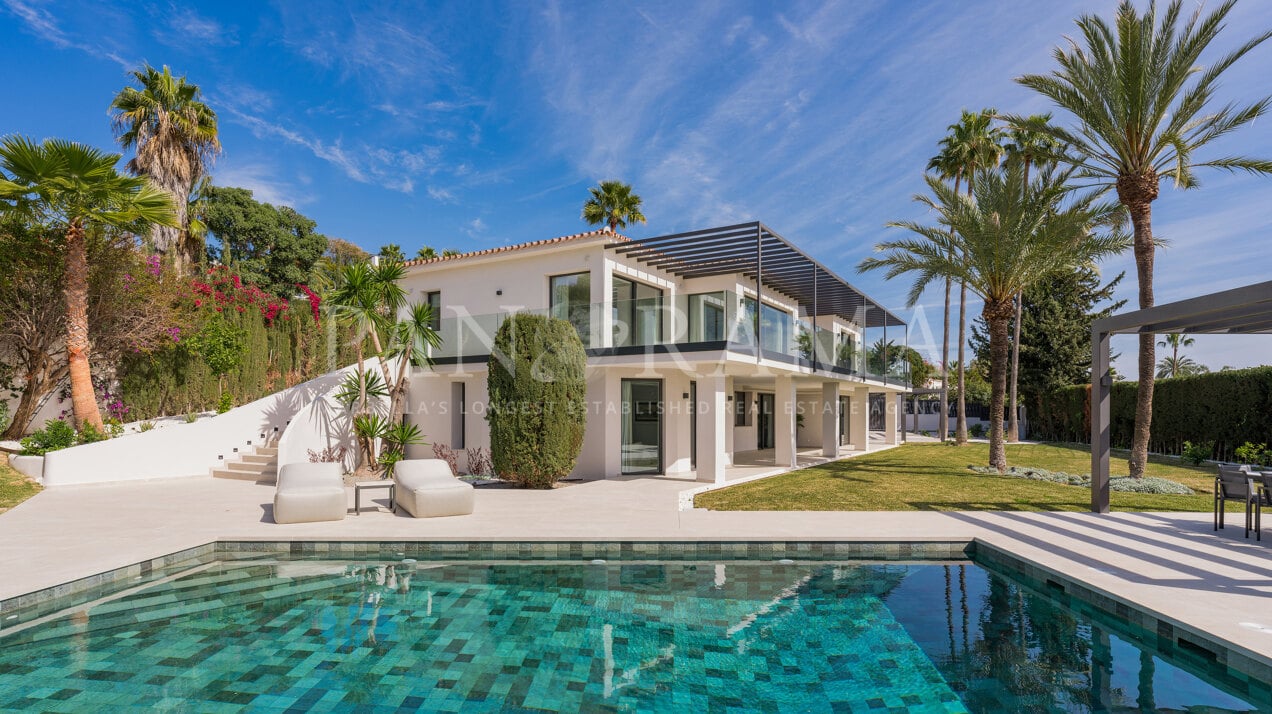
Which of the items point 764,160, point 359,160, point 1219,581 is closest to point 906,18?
point 764,160

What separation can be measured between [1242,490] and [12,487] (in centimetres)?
2061

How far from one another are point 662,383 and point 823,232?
13975 millimetres

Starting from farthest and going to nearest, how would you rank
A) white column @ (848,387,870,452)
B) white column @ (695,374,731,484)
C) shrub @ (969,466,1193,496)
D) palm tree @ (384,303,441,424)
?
Result: white column @ (848,387,870,452), palm tree @ (384,303,441,424), white column @ (695,374,731,484), shrub @ (969,466,1193,496)

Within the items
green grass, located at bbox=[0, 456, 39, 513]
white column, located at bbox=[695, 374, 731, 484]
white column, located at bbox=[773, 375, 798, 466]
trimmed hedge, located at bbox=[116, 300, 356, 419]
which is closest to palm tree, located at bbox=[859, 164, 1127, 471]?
white column, located at bbox=[773, 375, 798, 466]

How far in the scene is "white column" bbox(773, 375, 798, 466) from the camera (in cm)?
1719

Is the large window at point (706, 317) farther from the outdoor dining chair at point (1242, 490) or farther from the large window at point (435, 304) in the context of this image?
the outdoor dining chair at point (1242, 490)

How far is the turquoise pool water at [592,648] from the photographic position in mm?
4469

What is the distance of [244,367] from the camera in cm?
1861

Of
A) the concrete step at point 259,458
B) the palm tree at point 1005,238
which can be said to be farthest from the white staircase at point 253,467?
the palm tree at point 1005,238

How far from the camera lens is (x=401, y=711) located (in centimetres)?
429

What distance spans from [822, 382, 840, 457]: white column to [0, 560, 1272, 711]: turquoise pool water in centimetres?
1358

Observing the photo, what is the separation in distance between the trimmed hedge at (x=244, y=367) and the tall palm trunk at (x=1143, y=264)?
2121 centimetres

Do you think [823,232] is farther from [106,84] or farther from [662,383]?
[106,84]

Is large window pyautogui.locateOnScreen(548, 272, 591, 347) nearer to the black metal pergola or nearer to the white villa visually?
the white villa
